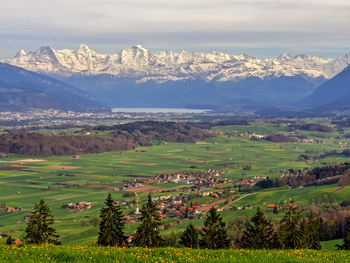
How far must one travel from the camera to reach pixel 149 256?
28156 millimetres

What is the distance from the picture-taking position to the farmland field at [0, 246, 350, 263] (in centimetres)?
2717

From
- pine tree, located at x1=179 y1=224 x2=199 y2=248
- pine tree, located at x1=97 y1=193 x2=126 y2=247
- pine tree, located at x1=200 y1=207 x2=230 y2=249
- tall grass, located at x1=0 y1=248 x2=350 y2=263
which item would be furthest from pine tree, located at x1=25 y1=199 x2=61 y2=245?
tall grass, located at x1=0 y1=248 x2=350 y2=263

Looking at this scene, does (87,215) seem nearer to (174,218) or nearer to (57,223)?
(57,223)

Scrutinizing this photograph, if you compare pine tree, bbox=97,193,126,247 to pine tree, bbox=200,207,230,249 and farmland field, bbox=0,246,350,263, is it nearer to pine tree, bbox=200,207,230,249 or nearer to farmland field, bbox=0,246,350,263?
pine tree, bbox=200,207,230,249

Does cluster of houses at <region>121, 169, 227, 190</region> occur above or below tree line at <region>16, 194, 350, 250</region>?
below

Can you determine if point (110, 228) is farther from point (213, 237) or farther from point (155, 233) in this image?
point (213, 237)

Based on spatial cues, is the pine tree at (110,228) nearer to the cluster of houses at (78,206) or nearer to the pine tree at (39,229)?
the pine tree at (39,229)

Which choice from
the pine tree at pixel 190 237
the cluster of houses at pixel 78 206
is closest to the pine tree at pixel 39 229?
the pine tree at pixel 190 237

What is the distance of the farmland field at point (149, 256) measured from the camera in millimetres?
27172

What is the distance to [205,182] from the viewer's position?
178 meters

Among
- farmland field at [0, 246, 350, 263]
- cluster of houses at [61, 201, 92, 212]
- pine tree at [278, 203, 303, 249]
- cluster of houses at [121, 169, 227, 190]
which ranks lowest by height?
cluster of houses at [121, 169, 227, 190]

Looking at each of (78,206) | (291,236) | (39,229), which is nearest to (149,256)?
(39,229)

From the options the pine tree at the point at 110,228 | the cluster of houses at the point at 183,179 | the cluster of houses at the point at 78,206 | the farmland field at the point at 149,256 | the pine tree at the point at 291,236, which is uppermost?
the farmland field at the point at 149,256

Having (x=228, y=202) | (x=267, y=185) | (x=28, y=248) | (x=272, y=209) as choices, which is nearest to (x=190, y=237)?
(x=28, y=248)
